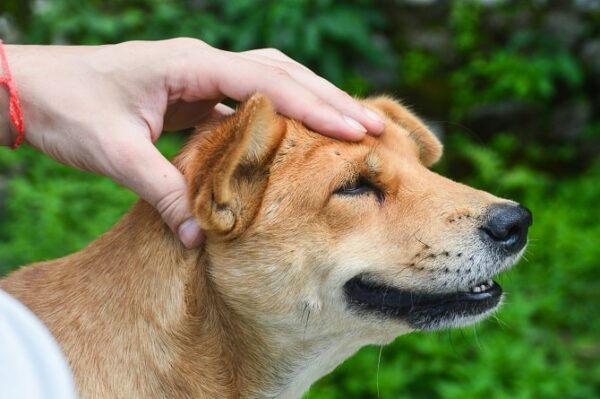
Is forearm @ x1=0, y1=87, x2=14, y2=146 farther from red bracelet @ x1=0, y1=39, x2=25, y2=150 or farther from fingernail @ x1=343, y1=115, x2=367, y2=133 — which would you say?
fingernail @ x1=343, y1=115, x2=367, y2=133

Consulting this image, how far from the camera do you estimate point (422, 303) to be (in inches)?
117

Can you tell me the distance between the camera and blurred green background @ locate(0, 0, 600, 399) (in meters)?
7.00

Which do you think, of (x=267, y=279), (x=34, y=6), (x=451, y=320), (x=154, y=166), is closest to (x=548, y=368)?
(x=451, y=320)

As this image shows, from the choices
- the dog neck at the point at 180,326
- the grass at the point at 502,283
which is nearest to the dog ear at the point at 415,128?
the dog neck at the point at 180,326

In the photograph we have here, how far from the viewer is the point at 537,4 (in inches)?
344

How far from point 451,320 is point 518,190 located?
5175mm

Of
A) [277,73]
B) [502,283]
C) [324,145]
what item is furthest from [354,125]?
[502,283]

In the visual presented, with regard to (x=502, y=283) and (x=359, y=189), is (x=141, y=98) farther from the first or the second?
(x=502, y=283)

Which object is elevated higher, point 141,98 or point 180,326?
point 141,98

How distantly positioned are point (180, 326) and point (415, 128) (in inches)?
51.2

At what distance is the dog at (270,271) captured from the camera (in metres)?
2.79

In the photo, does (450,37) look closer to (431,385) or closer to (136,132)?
(431,385)

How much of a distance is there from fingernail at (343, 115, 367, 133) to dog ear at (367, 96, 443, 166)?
51 centimetres

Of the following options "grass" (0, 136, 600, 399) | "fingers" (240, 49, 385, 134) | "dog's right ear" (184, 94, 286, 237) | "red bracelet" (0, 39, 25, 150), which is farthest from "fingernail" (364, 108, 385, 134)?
"grass" (0, 136, 600, 399)
